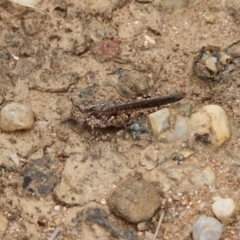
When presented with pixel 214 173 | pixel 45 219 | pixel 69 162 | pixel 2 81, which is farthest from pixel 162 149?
pixel 2 81

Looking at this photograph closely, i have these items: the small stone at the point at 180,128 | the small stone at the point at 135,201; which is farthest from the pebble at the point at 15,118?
the small stone at the point at 180,128

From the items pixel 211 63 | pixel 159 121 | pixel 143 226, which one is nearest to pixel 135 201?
A: pixel 143 226

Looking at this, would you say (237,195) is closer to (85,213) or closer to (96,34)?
(85,213)

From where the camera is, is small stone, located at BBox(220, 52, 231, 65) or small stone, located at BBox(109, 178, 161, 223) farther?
small stone, located at BBox(220, 52, 231, 65)

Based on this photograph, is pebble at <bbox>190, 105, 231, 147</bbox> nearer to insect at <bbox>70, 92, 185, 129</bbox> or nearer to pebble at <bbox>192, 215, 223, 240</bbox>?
insect at <bbox>70, 92, 185, 129</bbox>

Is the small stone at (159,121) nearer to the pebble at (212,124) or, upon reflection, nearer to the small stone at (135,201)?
the pebble at (212,124)

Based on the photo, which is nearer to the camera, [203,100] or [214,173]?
A: [214,173]

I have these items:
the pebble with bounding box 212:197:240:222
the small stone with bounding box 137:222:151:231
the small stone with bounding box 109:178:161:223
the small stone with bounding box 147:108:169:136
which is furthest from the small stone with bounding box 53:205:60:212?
the pebble with bounding box 212:197:240:222

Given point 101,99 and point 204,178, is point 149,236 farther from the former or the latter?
point 101,99
